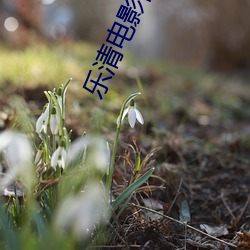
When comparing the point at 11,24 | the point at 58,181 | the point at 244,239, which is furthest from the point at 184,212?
the point at 11,24

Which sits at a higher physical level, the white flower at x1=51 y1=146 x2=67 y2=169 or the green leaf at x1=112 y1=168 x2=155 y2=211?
the white flower at x1=51 y1=146 x2=67 y2=169

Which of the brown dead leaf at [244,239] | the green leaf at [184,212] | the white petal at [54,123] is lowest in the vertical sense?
the green leaf at [184,212]

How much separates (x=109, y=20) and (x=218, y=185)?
11.0m

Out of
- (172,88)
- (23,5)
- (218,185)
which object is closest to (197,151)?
(218,185)

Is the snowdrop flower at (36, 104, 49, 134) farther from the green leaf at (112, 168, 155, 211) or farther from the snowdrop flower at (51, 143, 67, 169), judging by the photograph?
the green leaf at (112, 168, 155, 211)

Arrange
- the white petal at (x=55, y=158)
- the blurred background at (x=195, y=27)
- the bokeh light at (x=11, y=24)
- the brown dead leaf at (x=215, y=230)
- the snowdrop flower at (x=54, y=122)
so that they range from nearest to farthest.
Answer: the white petal at (x=55, y=158) → the snowdrop flower at (x=54, y=122) → the brown dead leaf at (x=215, y=230) → the bokeh light at (x=11, y=24) → the blurred background at (x=195, y=27)

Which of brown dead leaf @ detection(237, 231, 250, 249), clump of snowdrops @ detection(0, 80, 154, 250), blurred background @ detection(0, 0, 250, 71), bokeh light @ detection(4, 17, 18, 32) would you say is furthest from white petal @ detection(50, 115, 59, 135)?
blurred background @ detection(0, 0, 250, 71)

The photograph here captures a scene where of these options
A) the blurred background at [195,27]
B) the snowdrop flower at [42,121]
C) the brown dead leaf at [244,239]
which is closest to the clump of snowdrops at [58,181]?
the snowdrop flower at [42,121]

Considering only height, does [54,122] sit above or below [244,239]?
above

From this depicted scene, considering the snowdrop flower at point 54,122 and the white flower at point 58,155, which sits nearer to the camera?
the white flower at point 58,155

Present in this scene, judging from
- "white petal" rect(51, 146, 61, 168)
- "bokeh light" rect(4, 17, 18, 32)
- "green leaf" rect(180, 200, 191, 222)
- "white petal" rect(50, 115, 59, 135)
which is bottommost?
"bokeh light" rect(4, 17, 18, 32)

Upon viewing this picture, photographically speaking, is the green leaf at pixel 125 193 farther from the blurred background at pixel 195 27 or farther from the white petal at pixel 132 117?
the blurred background at pixel 195 27

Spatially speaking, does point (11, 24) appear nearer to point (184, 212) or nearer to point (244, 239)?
point (184, 212)

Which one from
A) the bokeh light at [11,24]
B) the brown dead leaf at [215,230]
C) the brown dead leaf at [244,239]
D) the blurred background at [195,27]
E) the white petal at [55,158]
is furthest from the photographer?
the blurred background at [195,27]
